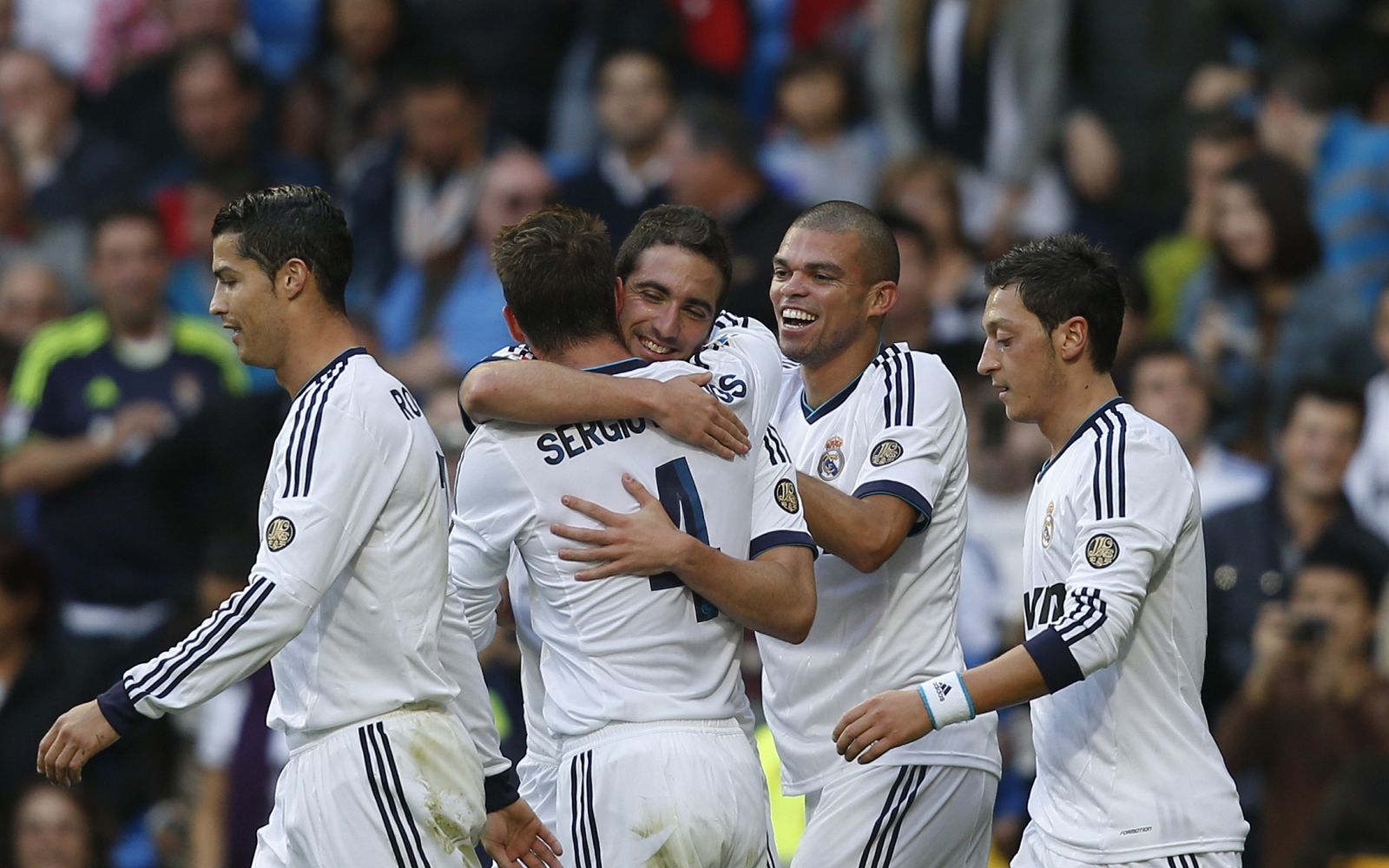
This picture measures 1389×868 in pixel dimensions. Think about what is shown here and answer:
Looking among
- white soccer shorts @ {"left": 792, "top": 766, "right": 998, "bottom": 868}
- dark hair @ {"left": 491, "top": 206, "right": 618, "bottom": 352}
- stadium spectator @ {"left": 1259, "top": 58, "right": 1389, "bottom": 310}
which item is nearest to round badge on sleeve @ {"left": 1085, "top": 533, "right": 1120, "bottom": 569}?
white soccer shorts @ {"left": 792, "top": 766, "right": 998, "bottom": 868}

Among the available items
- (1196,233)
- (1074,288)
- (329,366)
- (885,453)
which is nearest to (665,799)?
(885,453)

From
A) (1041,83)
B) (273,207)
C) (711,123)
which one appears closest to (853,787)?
(273,207)

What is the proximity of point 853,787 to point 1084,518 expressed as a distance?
1.04 meters

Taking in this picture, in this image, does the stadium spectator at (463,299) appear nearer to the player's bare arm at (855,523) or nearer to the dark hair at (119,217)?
the dark hair at (119,217)

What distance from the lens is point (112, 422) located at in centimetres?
1056

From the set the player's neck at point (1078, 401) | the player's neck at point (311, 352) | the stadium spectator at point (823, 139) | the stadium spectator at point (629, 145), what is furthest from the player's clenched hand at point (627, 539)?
the stadium spectator at point (823, 139)

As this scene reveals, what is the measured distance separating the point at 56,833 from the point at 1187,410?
5437mm

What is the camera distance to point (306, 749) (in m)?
5.26

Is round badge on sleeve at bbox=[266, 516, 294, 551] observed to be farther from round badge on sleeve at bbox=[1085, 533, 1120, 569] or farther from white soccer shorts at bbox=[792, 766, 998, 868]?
round badge on sleeve at bbox=[1085, 533, 1120, 569]

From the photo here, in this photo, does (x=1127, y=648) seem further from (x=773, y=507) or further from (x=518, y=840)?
(x=518, y=840)

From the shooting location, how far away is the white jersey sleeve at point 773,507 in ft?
17.7

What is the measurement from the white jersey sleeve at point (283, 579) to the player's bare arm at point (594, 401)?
36cm

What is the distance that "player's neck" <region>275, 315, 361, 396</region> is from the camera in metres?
5.37

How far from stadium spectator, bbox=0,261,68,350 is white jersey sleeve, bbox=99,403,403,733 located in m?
7.37
